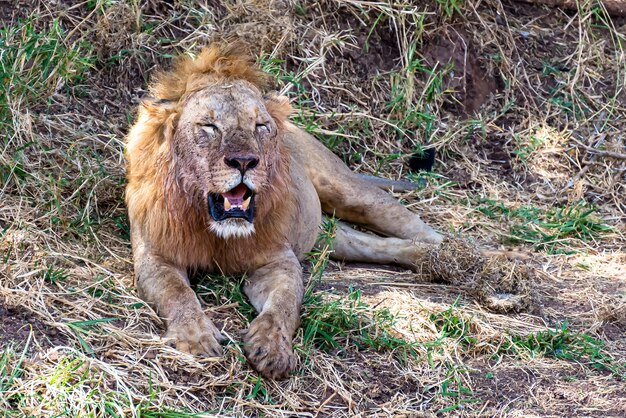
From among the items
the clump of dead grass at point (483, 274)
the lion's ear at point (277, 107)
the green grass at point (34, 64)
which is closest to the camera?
the lion's ear at point (277, 107)

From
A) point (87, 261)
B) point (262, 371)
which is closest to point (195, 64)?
point (87, 261)

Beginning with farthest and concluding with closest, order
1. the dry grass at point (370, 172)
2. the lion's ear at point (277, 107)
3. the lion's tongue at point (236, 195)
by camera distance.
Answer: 1. the lion's ear at point (277, 107)
2. the lion's tongue at point (236, 195)
3. the dry grass at point (370, 172)

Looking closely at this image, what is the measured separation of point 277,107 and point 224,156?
0.60m

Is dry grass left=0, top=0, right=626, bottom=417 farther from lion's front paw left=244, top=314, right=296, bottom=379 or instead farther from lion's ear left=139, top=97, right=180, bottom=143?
lion's ear left=139, top=97, right=180, bottom=143

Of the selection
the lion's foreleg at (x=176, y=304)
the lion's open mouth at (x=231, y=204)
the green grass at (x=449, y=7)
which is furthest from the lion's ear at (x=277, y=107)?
the green grass at (x=449, y=7)

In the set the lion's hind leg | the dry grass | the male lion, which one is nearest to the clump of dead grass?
the dry grass

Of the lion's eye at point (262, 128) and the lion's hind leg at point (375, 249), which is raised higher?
the lion's eye at point (262, 128)

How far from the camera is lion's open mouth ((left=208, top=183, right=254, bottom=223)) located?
174 inches

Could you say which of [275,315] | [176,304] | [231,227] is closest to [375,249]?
[231,227]

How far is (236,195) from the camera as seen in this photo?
4426 mm

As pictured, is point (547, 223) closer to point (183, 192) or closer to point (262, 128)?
point (262, 128)

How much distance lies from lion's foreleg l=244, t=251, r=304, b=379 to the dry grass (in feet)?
0.23

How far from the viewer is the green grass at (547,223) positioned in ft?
19.9

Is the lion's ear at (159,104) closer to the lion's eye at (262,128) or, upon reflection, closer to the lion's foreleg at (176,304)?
the lion's eye at (262,128)
